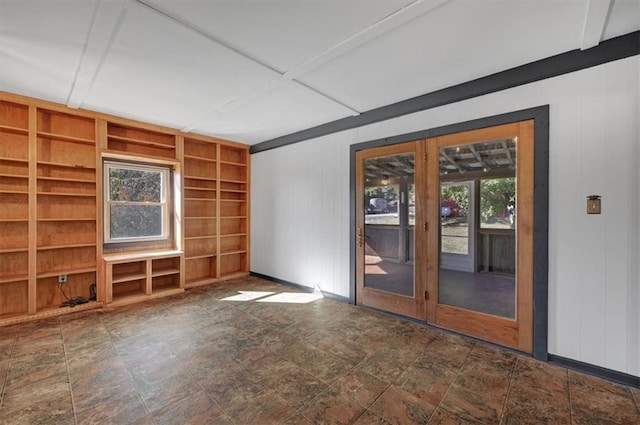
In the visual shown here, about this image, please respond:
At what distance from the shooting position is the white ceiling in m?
1.85

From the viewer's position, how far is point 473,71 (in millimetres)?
2641

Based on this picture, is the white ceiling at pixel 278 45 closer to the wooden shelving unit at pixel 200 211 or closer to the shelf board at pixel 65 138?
the shelf board at pixel 65 138

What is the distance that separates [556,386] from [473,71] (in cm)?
279

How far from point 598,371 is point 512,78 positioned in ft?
8.67

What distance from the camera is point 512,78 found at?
2.60 m

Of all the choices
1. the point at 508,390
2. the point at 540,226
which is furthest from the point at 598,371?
the point at 540,226

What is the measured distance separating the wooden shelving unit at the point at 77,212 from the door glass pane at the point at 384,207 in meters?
3.04

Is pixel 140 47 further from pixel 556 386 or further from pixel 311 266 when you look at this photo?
pixel 556 386

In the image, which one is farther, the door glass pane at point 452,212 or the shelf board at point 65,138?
the shelf board at point 65,138

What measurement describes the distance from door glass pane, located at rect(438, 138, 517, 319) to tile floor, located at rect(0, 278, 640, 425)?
698 millimetres

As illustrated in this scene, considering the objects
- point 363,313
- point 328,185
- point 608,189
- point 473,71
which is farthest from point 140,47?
point 608,189

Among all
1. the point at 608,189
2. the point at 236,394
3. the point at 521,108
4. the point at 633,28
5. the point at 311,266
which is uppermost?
the point at 633,28

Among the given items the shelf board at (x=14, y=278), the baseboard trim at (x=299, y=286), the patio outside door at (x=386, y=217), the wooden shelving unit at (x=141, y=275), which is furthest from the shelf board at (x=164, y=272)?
the patio outside door at (x=386, y=217)

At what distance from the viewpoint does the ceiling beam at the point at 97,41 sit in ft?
6.13
